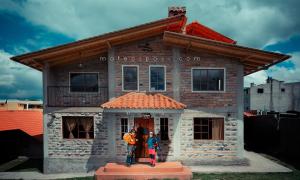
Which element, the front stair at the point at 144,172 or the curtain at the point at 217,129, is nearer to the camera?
the front stair at the point at 144,172

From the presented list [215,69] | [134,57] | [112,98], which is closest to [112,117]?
[112,98]

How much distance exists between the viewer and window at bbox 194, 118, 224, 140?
36.3 ft

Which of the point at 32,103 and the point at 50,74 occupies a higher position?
the point at 50,74

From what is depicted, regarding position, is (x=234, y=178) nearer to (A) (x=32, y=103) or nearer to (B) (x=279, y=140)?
(B) (x=279, y=140)

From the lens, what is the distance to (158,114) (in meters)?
11.0

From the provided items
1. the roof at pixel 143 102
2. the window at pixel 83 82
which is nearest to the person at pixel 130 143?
the roof at pixel 143 102

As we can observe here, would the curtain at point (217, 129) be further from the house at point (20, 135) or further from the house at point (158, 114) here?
the house at point (20, 135)

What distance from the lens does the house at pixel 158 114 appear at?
10.9 m

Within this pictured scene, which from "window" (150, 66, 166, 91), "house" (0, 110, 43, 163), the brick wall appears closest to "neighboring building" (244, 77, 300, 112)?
"window" (150, 66, 166, 91)

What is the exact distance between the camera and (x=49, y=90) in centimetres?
1130

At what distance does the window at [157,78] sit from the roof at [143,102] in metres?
0.42

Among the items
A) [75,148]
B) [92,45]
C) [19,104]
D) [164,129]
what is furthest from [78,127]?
[19,104]

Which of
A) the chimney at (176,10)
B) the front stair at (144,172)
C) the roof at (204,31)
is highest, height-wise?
the chimney at (176,10)

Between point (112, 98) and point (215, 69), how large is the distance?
20.1 feet
